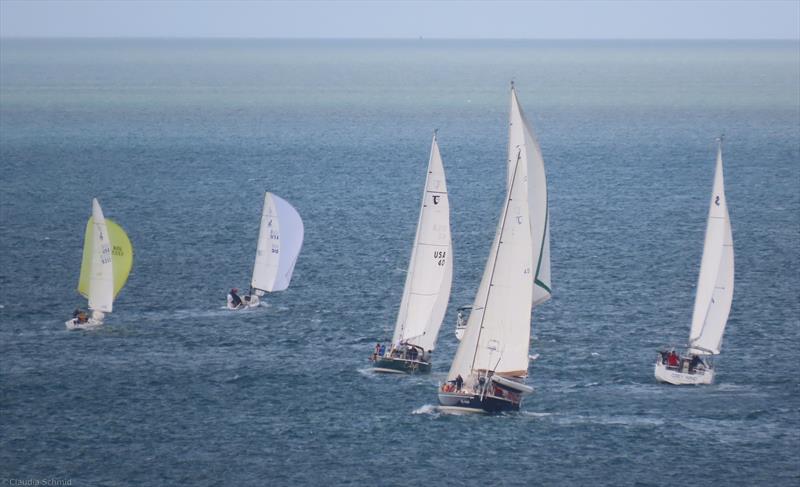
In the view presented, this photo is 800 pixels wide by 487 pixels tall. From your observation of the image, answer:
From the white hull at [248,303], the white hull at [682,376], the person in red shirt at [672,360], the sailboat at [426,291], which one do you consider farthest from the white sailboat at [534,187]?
the white hull at [248,303]

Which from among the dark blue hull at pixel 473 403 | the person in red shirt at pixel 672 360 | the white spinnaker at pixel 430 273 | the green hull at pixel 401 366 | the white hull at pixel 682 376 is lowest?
→ the dark blue hull at pixel 473 403

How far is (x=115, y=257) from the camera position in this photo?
293 feet

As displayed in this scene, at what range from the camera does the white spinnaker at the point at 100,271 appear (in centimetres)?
8631

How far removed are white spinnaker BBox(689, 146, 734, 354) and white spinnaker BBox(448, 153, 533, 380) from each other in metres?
11.8

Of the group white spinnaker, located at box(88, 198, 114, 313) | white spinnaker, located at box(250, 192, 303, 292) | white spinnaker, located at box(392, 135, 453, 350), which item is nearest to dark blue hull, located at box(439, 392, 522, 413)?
white spinnaker, located at box(392, 135, 453, 350)

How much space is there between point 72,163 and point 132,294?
90.3 meters

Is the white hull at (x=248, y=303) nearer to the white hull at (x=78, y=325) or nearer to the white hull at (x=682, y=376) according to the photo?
the white hull at (x=78, y=325)

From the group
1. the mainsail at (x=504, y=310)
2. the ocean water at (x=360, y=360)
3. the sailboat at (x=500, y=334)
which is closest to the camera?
the ocean water at (x=360, y=360)

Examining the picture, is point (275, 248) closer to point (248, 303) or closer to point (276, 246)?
point (276, 246)

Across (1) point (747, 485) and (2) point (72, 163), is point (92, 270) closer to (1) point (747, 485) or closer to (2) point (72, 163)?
(1) point (747, 485)

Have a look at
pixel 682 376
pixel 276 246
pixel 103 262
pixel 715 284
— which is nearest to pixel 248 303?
pixel 276 246

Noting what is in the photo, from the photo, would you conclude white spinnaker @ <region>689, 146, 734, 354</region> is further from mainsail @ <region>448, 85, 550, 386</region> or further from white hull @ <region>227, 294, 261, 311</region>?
white hull @ <region>227, 294, 261, 311</region>

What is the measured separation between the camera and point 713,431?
65.9 m

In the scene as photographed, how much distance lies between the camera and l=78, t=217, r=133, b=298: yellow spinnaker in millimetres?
88312
